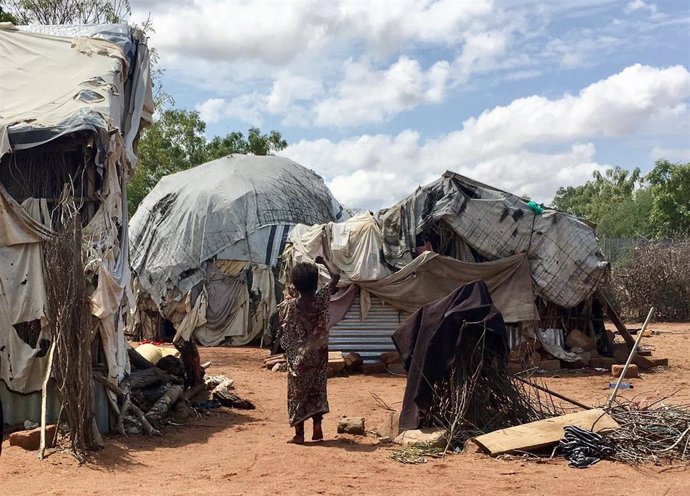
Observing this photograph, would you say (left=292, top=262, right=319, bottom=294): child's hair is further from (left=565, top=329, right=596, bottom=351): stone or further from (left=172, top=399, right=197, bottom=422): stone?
(left=565, top=329, right=596, bottom=351): stone

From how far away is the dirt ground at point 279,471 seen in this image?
230 inches

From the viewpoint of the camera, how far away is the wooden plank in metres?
6.79

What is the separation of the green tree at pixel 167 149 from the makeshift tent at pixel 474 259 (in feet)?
52.0

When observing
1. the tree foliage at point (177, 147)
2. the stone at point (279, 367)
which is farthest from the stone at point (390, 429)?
the tree foliage at point (177, 147)

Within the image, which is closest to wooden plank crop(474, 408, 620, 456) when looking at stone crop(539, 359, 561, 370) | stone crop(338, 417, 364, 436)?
stone crop(338, 417, 364, 436)

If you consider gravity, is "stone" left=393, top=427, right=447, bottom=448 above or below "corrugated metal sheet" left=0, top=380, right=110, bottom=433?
below

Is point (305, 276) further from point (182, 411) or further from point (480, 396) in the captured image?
point (182, 411)

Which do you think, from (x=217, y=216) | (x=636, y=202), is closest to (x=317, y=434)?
(x=217, y=216)

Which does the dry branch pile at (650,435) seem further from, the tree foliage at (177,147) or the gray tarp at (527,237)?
the tree foliage at (177,147)

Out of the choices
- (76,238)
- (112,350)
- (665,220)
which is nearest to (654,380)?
(112,350)

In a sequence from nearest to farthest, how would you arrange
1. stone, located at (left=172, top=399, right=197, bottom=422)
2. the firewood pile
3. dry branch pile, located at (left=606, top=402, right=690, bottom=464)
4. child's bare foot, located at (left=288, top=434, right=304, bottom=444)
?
dry branch pile, located at (left=606, top=402, right=690, bottom=464), child's bare foot, located at (left=288, top=434, right=304, bottom=444), the firewood pile, stone, located at (left=172, top=399, right=197, bottom=422)

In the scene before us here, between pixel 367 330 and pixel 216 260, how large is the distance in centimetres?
619

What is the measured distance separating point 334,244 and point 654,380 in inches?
222

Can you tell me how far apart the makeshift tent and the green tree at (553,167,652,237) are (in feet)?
67.7
